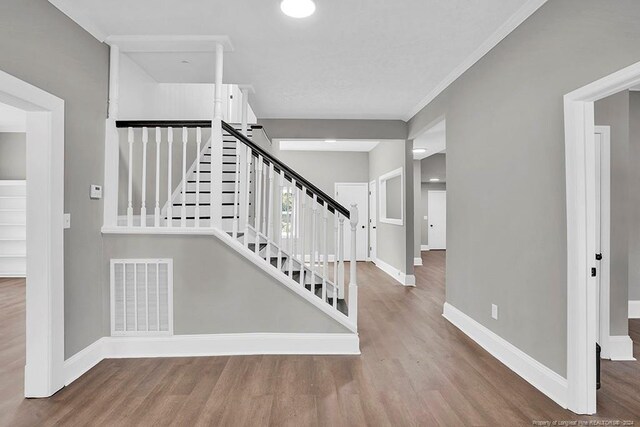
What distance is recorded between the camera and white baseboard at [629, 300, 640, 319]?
12.3ft

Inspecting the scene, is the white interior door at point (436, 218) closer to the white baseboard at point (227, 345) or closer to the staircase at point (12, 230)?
the white baseboard at point (227, 345)

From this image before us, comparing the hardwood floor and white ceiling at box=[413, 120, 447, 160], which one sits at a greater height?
white ceiling at box=[413, 120, 447, 160]

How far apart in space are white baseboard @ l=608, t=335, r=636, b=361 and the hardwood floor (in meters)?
0.08

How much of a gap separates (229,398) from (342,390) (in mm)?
740

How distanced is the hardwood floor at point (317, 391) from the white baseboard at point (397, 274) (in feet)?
7.49

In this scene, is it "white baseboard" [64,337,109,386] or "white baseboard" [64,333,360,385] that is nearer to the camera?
"white baseboard" [64,337,109,386]

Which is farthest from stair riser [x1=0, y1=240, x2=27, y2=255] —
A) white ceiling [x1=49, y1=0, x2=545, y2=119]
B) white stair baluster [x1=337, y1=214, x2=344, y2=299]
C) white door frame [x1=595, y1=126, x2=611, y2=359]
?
white door frame [x1=595, y1=126, x2=611, y2=359]

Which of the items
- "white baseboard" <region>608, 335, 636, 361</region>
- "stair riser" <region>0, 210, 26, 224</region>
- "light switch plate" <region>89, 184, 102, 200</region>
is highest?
"light switch plate" <region>89, 184, 102, 200</region>

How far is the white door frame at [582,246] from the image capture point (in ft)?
6.37

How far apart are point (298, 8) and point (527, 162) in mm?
1970

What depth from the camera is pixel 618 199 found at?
2.84 meters

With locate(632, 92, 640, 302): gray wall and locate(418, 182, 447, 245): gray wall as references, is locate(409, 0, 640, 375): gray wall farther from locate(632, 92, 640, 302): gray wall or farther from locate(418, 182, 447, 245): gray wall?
locate(418, 182, 447, 245): gray wall

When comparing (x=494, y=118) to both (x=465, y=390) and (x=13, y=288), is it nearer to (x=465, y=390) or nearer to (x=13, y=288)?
(x=465, y=390)

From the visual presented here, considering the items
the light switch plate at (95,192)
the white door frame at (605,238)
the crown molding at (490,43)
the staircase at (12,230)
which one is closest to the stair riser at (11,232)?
the staircase at (12,230)
